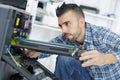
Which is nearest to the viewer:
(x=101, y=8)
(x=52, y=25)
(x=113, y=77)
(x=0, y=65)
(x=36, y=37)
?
(x=0, y=65)

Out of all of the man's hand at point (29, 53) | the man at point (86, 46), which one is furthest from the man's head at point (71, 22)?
the man's hand at point (29, 53)

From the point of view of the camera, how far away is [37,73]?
39.8 inches

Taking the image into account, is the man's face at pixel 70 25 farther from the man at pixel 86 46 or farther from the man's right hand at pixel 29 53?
the man's right hand at pixel 29 53


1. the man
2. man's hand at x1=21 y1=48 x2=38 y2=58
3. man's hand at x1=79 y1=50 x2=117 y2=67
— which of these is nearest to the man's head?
the man

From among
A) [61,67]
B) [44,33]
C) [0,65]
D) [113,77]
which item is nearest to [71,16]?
[61,67]

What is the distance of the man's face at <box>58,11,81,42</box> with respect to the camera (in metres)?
1.44

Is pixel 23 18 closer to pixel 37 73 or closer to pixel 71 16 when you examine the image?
pixel 37 73

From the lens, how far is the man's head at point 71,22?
145cm

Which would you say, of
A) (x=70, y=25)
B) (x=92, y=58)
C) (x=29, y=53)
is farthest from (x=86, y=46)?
(x=92, y=58)

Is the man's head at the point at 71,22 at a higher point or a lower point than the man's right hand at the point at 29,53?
higher

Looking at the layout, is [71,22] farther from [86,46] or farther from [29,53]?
[29,53]

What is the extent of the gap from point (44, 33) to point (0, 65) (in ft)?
4.73

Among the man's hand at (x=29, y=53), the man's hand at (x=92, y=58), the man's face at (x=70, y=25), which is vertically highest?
the man's face at (x=70, y=25)

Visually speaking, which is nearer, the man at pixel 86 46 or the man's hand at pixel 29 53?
the man's hand at pixel 29 53
